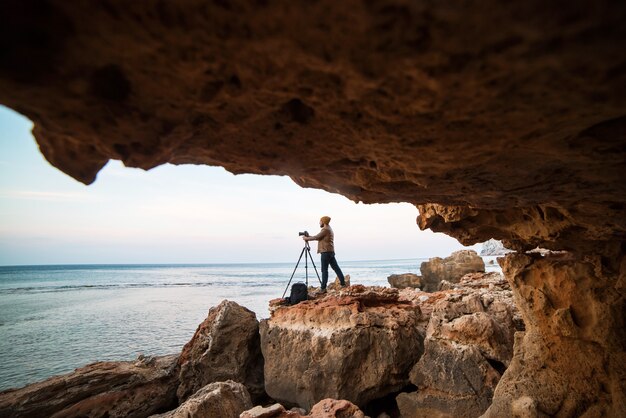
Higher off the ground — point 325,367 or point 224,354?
point 325,367

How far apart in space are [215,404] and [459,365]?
2.82m

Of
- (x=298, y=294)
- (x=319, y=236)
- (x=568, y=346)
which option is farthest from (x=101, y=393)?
(x=568, y=346)

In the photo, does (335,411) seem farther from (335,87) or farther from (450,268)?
(450,268)

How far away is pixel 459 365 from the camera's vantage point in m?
3.90

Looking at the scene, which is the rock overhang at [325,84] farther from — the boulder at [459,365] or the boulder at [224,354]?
the boulder at [224,354]

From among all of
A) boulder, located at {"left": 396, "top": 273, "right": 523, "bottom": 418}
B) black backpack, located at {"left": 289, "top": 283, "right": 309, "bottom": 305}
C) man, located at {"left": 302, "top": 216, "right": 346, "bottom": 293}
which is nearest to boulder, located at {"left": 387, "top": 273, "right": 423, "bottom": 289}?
man, located at {"left": 302, "top": 216, "right": 346, "bottom": 293}

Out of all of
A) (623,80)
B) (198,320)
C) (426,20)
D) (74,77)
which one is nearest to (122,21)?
(74,77)

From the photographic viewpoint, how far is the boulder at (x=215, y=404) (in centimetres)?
331

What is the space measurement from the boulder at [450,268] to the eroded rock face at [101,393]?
10.4 metres

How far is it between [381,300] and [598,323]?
3019 millimetres

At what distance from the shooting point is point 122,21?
95 cm

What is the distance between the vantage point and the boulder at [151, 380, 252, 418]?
3307mm

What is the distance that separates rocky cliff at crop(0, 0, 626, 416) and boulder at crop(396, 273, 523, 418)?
2649 millimetres

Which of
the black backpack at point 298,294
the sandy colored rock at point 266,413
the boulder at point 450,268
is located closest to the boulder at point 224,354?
the black backpack at point 298,294
